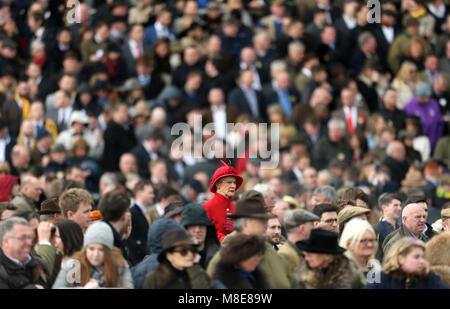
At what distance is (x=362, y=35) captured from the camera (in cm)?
2088

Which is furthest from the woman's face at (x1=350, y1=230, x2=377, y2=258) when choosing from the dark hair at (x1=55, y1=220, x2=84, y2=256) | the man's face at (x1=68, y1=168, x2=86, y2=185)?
the man's face at (x1=68, y1=168, x2=86, y2=185)

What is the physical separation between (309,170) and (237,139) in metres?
2.14

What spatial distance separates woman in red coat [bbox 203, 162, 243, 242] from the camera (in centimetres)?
1067

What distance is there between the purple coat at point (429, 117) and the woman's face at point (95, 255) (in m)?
11.8

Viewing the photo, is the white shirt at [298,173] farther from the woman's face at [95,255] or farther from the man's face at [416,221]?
the woman's face at [95,255]

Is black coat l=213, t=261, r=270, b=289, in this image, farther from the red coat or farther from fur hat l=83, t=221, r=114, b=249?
the red coat

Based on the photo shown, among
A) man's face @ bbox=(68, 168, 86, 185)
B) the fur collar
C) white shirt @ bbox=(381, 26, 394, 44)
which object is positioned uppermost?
white shirt @ bbox=(381, 26, 394, 44)

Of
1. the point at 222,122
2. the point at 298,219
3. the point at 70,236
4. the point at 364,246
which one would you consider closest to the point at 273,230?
the point at 298,219

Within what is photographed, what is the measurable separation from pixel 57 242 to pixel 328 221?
8.39 ft

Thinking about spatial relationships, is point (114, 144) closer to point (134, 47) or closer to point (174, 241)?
point (134, 47)

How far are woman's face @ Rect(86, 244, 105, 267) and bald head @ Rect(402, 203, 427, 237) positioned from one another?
138 inches

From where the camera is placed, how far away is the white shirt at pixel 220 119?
18.7 meters

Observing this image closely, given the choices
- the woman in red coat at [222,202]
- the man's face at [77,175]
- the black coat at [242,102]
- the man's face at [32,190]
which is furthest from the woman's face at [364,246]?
the black coat at [242,102]
